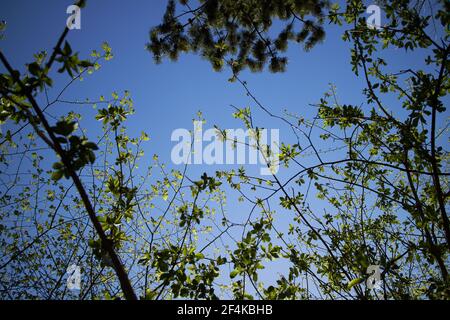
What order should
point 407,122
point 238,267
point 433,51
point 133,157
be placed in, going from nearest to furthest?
1. point 238,267
2. point 433,51
3. point 407,122
4. point 133,157

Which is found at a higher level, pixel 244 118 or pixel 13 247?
pixel 244 118

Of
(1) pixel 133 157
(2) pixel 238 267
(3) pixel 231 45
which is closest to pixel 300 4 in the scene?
(3) pixel 231 45

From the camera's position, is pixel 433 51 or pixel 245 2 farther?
pixel 245 2

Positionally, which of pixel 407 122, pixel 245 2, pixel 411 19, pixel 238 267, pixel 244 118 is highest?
pixel 245 2

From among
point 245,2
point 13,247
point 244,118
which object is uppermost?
point 245,2

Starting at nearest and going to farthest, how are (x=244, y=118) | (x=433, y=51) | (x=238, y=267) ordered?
(x=238, y=267)
(x=433, y=51)
(x=244, y=118)

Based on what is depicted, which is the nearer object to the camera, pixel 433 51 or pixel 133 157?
pixel 433 51

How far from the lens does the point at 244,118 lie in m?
3.65
